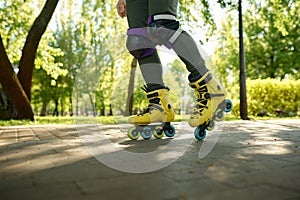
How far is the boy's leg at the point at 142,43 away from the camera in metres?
2.43

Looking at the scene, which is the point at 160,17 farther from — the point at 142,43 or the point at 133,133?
the point at 133,133

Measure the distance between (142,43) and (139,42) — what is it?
0.08 ft

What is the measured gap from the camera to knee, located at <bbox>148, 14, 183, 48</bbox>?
2.15 meters

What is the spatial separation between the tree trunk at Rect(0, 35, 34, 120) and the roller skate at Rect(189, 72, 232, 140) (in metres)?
4.79

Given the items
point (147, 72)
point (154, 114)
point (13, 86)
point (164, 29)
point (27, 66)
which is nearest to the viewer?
point (164, 29)

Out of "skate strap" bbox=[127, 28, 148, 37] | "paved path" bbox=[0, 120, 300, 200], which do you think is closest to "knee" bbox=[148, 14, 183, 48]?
"skate strap" bbox=[127, 28, 148, 37]

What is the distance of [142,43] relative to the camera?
95.8 inches

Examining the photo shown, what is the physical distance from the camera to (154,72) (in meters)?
2.47

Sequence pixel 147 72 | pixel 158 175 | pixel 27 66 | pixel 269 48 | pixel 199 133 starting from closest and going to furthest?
pixel 158 175 → pixel 199 133 → pixel 147 72 → pixel 27 66 → pixel 269 48

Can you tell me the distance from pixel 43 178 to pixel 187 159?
0.68 meters

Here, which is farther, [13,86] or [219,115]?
[13,86]

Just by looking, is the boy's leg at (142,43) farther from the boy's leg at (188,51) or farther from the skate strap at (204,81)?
the skate strap at (204,81)

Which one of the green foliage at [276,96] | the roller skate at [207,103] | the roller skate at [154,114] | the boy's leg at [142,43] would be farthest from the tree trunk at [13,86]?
the green foliage at [276,96]

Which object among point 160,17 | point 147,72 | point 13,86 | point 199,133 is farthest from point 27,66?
point 199,133
